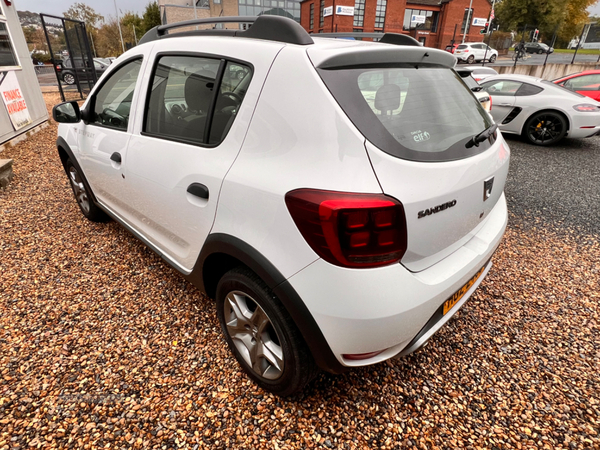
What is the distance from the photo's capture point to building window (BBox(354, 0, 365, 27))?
4537cm

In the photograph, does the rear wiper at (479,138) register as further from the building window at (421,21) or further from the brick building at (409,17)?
the building window at (421,21)

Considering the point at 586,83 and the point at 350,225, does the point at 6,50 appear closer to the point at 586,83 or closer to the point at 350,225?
the point at 350,225

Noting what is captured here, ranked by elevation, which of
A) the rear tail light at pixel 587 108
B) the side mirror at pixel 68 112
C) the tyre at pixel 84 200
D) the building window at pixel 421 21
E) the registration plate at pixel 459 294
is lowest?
the tyre at pixel 84 200

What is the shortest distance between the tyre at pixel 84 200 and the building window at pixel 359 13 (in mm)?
50037

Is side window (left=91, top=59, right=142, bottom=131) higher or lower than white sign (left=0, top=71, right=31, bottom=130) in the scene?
higher

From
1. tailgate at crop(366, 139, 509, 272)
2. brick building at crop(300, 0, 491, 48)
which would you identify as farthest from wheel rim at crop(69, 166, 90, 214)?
brick building at crop(300, 0, 491, 48)

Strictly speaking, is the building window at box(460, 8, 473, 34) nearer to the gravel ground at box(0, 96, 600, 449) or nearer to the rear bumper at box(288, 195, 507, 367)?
the gravel ground at box(0, 96, 600, 449)

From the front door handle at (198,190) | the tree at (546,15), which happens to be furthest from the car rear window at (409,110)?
the tree at (546,15)

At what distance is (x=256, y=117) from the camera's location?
5.32 feet

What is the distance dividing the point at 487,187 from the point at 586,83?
410 inches

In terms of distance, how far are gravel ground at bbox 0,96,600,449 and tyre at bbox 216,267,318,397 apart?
0.17m

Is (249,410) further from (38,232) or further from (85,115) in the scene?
(38,232)

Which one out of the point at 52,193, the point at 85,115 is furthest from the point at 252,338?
the point at 52,193

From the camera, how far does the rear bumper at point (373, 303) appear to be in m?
1.39
